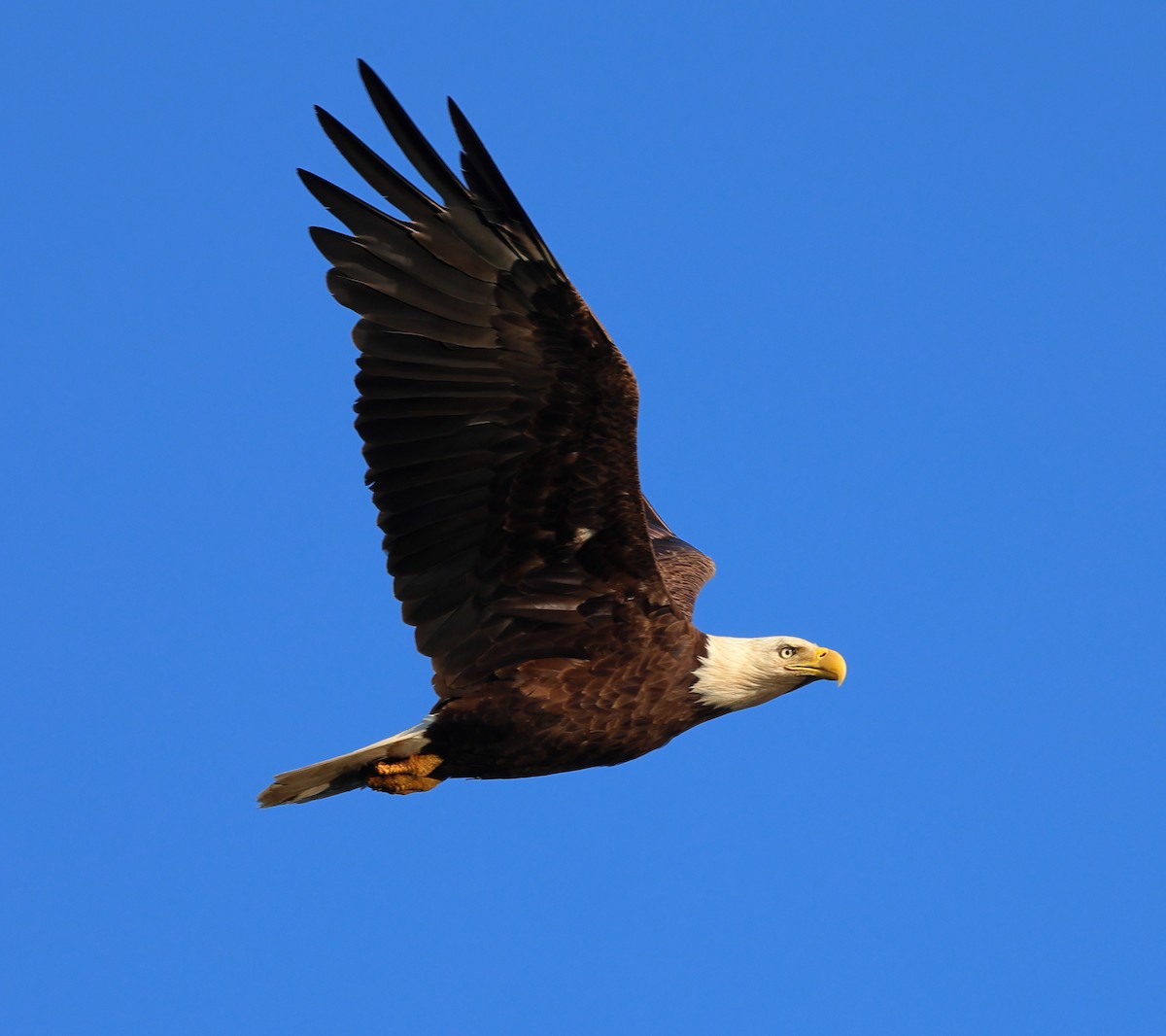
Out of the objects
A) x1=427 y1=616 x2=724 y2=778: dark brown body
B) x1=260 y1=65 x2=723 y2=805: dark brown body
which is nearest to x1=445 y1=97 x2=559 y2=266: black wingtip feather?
x1=260 y1=65 x2=723 y2=805: dark brown body

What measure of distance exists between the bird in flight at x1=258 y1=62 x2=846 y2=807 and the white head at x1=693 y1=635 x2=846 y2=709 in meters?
0.01

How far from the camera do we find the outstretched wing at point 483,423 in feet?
25.9

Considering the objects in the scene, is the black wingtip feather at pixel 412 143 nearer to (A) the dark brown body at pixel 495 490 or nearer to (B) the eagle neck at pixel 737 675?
(A) the dark brown body at pixel 495 490

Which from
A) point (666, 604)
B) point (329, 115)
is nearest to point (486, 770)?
point (666, 604)

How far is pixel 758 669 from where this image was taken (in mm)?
8984

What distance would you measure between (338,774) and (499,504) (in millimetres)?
1602

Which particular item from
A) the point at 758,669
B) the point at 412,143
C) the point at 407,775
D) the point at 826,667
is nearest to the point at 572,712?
the point at 407,775

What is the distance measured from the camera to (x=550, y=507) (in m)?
8.35

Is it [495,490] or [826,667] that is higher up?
[495,490]

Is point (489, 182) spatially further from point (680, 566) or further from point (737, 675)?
point (680, 566)

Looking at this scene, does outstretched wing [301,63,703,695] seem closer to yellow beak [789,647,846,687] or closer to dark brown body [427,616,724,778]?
dark brown body [427,616,724,778]

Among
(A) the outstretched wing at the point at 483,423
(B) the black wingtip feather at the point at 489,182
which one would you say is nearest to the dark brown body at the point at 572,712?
(A) the outstretched wing at the point at 483,423

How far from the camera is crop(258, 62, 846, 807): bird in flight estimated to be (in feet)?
26.1

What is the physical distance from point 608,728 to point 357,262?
253 cm
